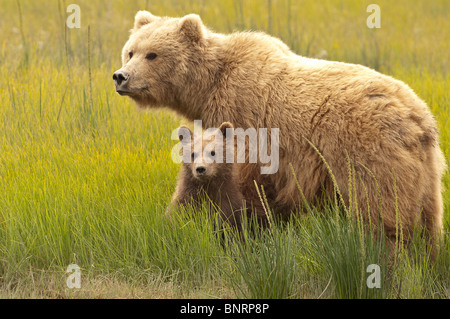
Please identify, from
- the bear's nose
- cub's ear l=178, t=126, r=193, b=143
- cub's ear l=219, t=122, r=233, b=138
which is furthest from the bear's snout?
cub's ear l=219, t=122, r=233, b=138

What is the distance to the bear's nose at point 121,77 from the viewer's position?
5555 millimetres

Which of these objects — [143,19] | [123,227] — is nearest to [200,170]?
[123,227]

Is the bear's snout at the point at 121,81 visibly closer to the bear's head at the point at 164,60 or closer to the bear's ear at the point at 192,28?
the bear's head at the point at 164,60

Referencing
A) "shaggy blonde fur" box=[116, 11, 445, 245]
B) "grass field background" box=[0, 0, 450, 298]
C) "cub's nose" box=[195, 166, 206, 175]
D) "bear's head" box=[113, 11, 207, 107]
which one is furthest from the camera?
"bear's head" box=[113, 11, 207, 107]

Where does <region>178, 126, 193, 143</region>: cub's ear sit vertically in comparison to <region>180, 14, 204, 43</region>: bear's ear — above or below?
below

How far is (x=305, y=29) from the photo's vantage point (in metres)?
14.0

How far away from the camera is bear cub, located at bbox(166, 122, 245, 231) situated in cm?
536

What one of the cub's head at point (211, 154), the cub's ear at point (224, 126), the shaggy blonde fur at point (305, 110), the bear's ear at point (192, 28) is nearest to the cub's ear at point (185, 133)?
the cub's head at point (211, 154)

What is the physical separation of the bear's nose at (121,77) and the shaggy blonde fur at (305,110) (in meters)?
0.03

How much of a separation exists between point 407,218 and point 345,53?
290 inches

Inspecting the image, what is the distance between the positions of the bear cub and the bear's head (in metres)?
0.63

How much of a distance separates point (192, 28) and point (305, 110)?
1370 millimetres

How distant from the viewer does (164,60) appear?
18.9 ft

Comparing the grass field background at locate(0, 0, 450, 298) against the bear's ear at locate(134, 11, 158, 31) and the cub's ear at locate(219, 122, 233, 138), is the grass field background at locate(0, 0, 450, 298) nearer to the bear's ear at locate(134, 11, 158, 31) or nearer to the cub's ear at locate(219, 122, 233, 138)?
the cub's ear at locate(219, 122, 233, 138)
